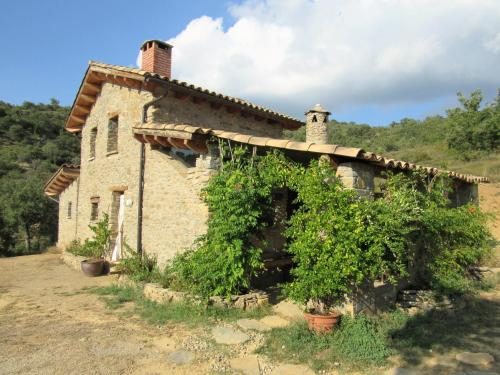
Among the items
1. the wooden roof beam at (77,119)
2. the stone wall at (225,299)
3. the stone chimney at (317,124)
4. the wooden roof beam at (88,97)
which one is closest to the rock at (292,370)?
the stone wall at (225,299)

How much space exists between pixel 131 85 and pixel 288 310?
7328 millimetres


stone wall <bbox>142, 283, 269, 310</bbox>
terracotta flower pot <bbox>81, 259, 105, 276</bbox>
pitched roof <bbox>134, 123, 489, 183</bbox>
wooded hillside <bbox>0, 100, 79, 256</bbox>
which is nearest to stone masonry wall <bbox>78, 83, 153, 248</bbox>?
terracotta flower pot <bbox>81, 259, 105, 276</bbox>

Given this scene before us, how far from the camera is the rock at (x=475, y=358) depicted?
4.32 meters

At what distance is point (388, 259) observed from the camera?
218 inches

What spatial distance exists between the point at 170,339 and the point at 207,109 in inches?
273

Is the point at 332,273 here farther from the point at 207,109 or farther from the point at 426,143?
the point at 426,143

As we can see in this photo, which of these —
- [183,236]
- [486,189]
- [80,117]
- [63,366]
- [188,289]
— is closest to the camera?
[63,366]

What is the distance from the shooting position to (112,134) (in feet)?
38.6

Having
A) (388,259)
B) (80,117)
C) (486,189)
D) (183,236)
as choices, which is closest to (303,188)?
(388,259)

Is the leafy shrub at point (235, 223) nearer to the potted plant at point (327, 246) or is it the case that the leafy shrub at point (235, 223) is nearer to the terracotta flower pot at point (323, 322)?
the potted plant at point (327, 246)

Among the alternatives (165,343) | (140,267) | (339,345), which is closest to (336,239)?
(339,345)

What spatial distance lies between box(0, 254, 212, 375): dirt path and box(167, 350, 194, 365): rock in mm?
70

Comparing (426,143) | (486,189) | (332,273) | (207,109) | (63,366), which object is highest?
(426,143)

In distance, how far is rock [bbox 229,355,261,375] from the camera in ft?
14.3
